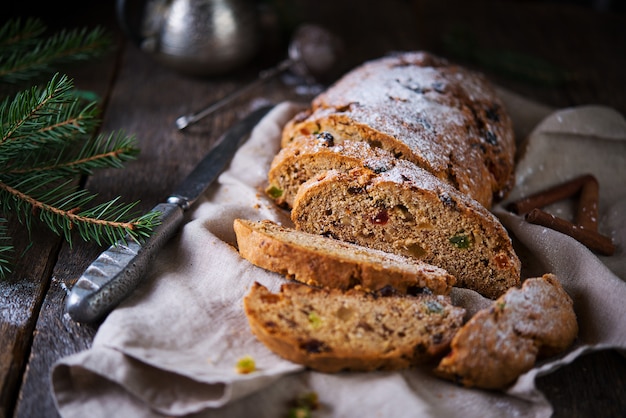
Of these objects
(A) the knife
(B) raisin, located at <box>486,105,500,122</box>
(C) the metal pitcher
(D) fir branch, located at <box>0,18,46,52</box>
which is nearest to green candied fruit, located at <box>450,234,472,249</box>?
(B) raisin, located at <box>486,105,500,122</box>

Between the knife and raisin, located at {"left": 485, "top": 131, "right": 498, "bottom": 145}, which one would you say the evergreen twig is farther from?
raisin, located at {"left": 485, "top": 131, "right": 498, "bottom": 145}

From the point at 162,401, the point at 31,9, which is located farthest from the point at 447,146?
the point at 31,9

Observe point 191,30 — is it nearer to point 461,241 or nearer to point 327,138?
point 327,138

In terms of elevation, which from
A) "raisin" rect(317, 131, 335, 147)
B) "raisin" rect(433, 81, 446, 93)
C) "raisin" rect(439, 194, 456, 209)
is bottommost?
"raisin" rect(317, 131, 335, 147)

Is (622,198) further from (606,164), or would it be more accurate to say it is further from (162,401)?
(162,401)

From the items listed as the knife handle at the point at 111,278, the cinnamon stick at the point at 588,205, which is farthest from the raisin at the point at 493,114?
the knife handle at the point at 111,278

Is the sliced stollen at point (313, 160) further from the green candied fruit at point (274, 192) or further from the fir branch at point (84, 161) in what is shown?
the fir branch at point (84, 161)

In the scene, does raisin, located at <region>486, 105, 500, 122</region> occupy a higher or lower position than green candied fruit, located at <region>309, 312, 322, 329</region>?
higher
